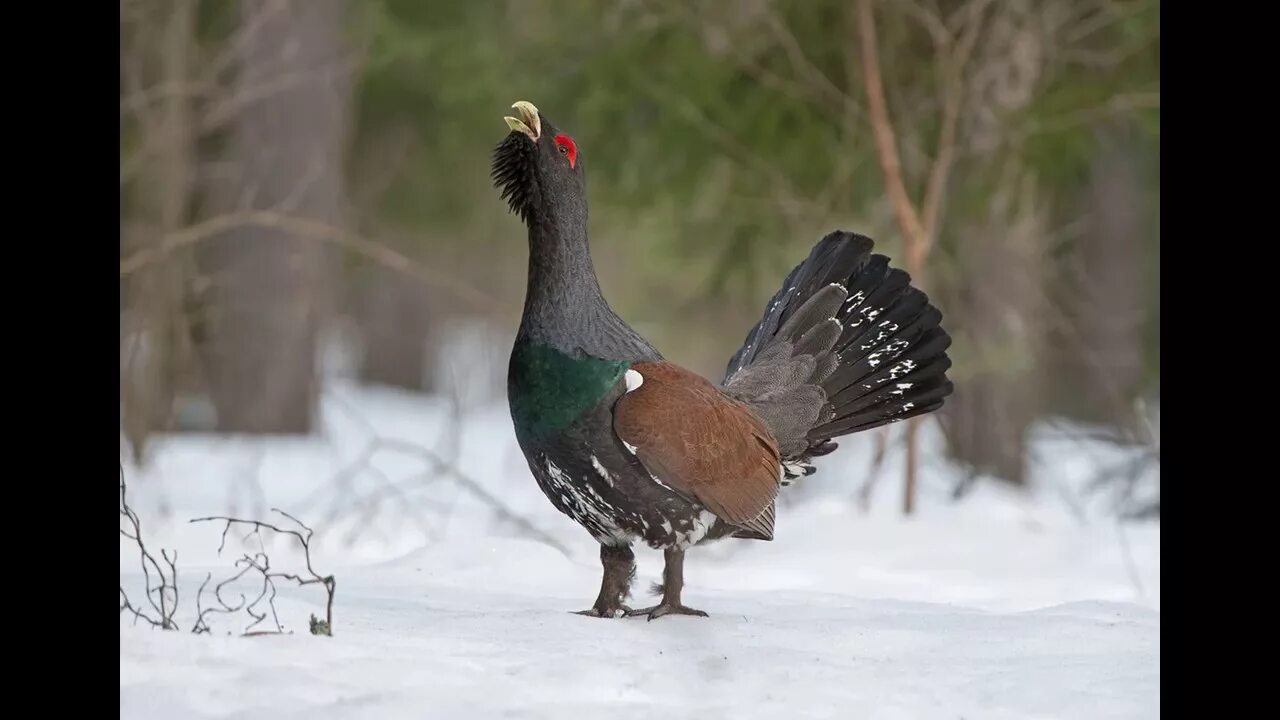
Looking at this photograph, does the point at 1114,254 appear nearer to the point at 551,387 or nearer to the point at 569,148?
the point at 569,148

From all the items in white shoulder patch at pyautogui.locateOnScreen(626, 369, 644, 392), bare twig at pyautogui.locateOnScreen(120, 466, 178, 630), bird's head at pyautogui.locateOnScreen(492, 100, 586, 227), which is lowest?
bare twig at pyautogui.locateOnScreen(120, 466, 178, 630)

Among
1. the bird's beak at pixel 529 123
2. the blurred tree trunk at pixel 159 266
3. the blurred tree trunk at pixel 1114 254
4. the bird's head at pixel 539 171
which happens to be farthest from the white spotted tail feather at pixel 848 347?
the blurred tree trunk at pixel 1114 254

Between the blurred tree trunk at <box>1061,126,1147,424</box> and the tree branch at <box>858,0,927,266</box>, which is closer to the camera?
the tree branch at <box>858,0,927,266</box>

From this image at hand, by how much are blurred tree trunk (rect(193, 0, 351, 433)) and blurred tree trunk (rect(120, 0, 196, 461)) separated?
1.19 meters

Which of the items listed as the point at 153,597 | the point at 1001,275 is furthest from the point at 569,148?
the point at 1001,275

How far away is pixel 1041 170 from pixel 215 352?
5.84 meters

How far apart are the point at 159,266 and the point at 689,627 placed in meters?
4.76

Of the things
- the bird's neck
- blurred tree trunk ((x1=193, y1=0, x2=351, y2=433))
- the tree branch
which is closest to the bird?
the bird's neck

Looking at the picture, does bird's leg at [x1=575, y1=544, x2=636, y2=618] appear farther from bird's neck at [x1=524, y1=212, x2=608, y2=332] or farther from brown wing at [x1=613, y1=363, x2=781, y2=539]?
bird's neck at [x1=524, y1=212, x2=608, y2=332]

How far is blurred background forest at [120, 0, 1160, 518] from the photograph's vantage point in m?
7.05

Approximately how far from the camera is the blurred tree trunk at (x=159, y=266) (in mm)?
7191
